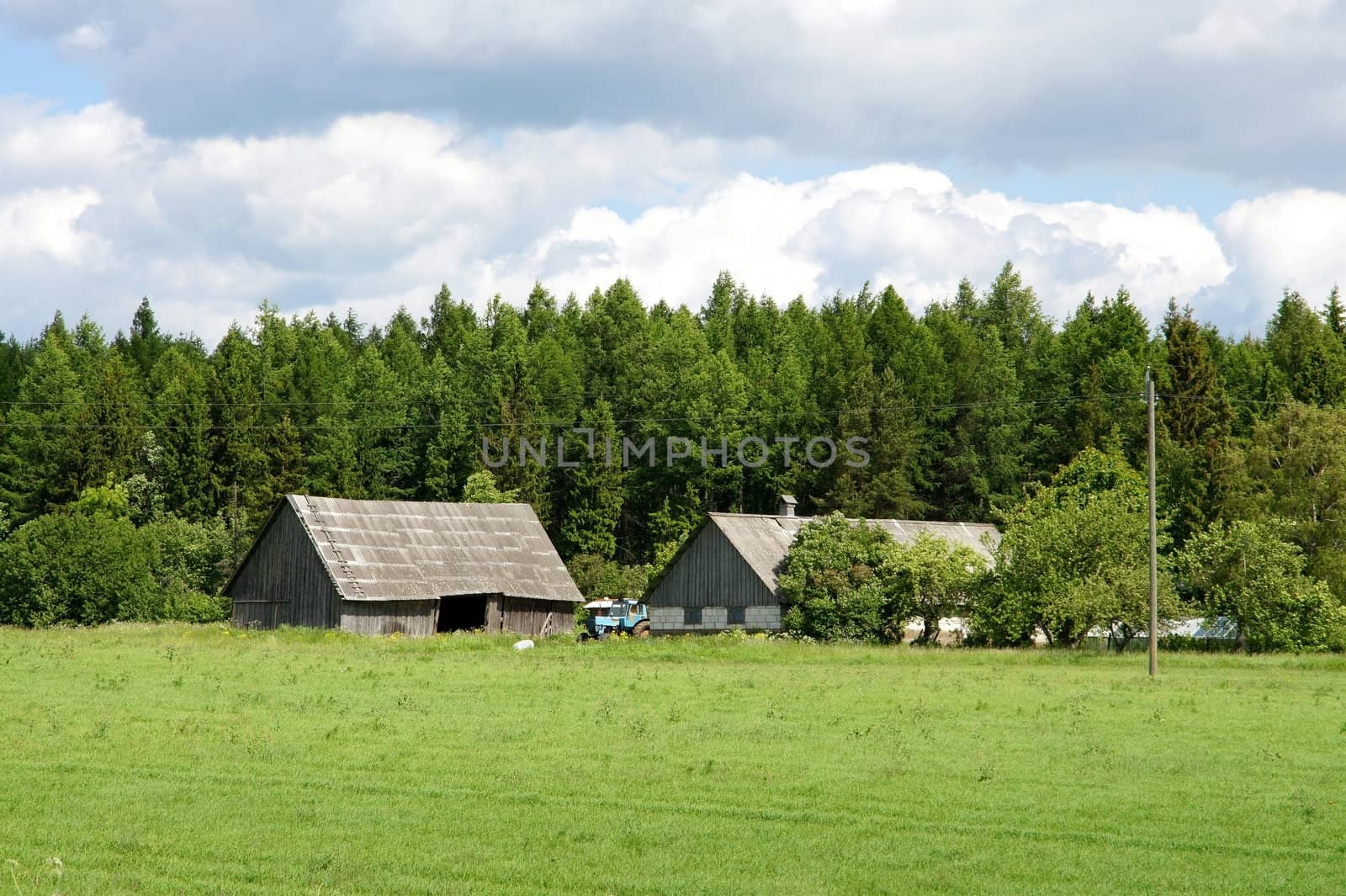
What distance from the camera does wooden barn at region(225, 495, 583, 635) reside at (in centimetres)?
5234

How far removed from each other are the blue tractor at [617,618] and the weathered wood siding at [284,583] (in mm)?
13576

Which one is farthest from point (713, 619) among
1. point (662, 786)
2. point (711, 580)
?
point (662, 786)

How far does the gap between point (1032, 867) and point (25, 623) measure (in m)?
57.0

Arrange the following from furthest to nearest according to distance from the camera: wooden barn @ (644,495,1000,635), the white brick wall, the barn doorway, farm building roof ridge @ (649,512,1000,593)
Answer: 1. the barn doorway
2. farm building roof ridge @ (649,512,1000,593)
3. wooden barn @ (644,495,1000,635)
4. the white brick wall

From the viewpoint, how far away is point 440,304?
12912 centimetres

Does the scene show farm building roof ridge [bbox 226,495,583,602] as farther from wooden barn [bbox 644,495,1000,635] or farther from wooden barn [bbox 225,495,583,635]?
wooden barn [bbox 644,495,1000,635]

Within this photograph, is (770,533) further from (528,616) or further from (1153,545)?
(1153,545)

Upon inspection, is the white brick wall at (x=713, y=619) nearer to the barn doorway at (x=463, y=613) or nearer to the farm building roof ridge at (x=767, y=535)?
the farm building roof ridge at (x=767, y=535)

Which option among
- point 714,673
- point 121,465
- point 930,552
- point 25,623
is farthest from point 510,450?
point 714,673

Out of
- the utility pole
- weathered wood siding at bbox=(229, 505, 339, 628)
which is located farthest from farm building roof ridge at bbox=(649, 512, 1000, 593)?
the utility pole

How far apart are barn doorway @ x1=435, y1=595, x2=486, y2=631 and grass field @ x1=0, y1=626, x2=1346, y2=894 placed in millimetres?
26153

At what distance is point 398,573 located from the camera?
53.5 meters

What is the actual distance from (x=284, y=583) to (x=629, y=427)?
134 feet

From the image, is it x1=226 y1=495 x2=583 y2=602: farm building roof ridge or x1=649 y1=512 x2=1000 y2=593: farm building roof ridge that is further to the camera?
x1=649 y1=512 x2=1000 y2=593: farm building roof ridge
